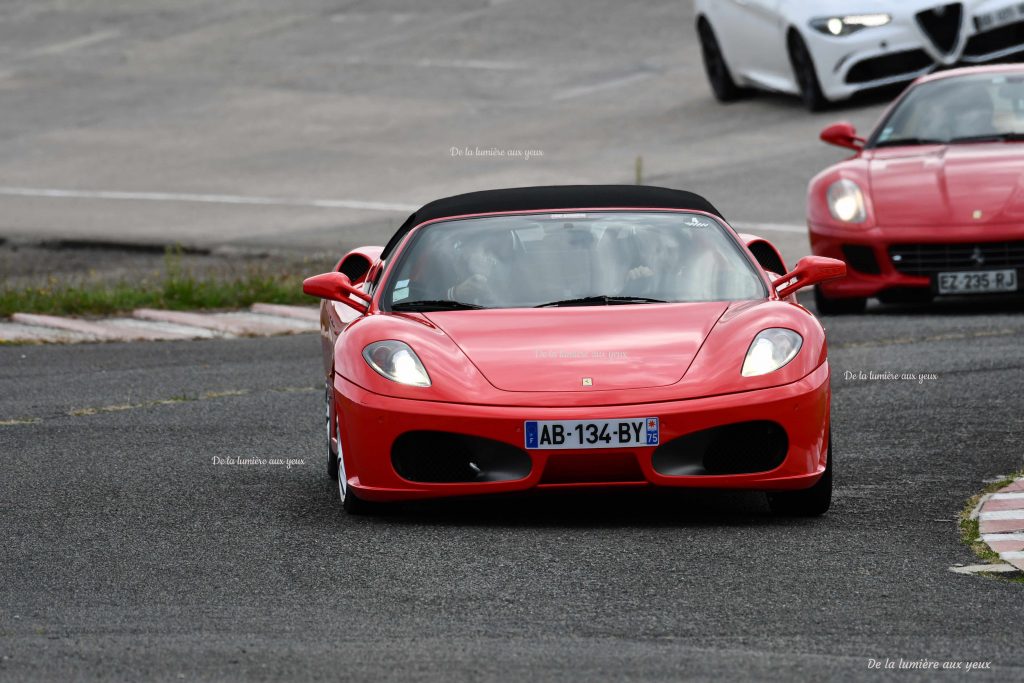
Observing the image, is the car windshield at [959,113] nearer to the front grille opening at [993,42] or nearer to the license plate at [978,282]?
the license plate at [978,282]

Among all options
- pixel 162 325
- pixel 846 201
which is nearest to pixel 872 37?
pixel 846 201

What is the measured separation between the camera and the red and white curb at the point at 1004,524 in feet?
21.1

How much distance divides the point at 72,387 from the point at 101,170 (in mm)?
11428

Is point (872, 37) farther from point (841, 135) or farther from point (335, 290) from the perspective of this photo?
point (335, 290)

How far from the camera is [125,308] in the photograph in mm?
14570

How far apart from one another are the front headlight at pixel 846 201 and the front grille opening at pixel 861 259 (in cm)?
17

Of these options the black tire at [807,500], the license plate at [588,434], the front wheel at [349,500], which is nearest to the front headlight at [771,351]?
the black tire at [807,500]

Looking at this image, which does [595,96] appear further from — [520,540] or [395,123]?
[520,540]

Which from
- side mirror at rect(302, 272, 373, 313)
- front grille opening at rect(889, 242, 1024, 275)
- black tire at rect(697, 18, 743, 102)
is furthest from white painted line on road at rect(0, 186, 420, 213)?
side mirror at rect(302, 272, 373, 313)

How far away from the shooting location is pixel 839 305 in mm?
13227

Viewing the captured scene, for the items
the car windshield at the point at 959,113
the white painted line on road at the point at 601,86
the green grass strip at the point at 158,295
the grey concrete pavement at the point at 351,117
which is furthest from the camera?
the white painted line on road at the point at 601,86

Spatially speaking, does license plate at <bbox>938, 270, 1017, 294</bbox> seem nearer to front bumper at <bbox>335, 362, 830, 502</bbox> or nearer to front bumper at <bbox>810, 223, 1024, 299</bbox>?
front bumper at <bbox>810, 223, 1024, 299</bbox>

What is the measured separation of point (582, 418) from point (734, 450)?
55 centimetres

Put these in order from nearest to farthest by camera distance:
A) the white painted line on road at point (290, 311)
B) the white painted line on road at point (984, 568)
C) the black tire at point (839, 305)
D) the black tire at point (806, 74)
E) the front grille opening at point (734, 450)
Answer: the white painted line on road at point (984, 568), the front grille opening at point (734, 450), the black tire at point (839, 305), the white painted line on road at point (290, 311), the black tire at point (806, 74)
